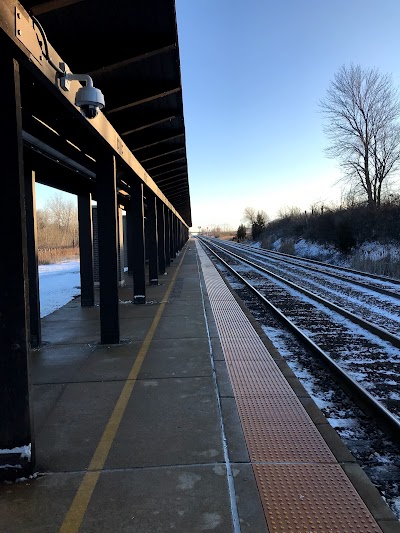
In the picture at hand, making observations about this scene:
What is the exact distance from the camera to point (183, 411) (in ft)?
15.4

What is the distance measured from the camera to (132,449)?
12.7 ft

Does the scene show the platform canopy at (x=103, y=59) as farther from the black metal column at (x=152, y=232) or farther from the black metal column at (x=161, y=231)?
the black metal column at (x=161, y=231)

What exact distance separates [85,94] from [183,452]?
12.1 ft

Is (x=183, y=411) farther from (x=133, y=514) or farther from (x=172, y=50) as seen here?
(x=172, y=50)

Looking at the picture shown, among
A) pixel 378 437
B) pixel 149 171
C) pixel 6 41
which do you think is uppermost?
pixel 149 171

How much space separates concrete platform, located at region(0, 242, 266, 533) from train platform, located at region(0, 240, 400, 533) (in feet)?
0.04

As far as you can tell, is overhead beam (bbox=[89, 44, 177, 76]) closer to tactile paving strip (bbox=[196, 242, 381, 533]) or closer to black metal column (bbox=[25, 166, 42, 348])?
black metal column (bbox=[25, 166, 42, 348])

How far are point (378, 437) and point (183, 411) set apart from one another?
2083 mm

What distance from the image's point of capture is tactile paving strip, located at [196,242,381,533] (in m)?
2.89

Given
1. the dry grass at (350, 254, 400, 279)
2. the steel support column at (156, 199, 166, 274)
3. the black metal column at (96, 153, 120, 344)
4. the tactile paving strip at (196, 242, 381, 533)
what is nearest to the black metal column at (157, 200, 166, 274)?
the steel support column at (156, 199, 166, 274)

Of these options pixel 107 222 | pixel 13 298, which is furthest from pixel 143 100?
pixel 13 298

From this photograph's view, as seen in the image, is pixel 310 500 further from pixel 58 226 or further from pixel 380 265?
pixel 58 226

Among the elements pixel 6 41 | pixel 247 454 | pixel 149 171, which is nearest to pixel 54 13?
pixel 6 41

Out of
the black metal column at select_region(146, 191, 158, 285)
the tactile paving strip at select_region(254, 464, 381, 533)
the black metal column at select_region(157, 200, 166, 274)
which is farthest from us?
the black metal column at select_region(157, 200, 166, 274)
